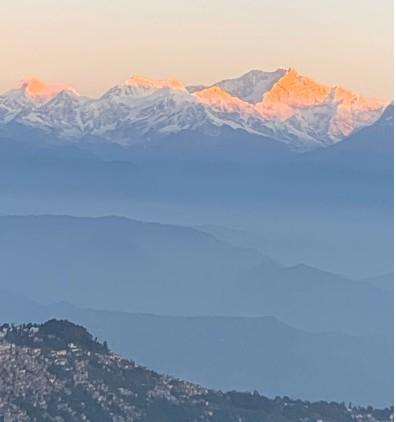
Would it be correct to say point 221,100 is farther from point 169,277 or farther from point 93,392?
point 93,392

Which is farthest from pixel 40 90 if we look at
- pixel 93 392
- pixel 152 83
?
pixel 93 392

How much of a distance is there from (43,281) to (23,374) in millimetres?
23750

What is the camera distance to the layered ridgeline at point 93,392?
2062cm

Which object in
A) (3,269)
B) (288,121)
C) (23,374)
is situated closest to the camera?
(23,374)

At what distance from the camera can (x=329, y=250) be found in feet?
150

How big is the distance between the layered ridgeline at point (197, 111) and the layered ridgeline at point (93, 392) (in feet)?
48.9

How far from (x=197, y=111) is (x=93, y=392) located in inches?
1157

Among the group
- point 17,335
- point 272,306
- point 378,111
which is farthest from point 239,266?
point 17,335

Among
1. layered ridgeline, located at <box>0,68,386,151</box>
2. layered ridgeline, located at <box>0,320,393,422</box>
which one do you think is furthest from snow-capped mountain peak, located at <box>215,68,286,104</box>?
layered ridgeline, located at <box>0,320,393,422</box>

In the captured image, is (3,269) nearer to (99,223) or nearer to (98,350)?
(99,223)

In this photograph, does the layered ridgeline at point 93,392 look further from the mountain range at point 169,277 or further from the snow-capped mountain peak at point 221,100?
the snow-capped mountain peak at point 221,100

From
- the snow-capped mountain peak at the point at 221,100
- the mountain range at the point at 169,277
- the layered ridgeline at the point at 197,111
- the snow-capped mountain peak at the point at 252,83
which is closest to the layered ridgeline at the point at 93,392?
the snow-capped mountain peak at the point at 252,83

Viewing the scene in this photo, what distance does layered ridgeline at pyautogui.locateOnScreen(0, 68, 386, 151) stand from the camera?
133 feet

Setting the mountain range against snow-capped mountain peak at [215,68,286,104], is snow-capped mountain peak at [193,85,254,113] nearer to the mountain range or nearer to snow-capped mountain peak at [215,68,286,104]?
snow-capped mountain peak at [215,68,286,104]
